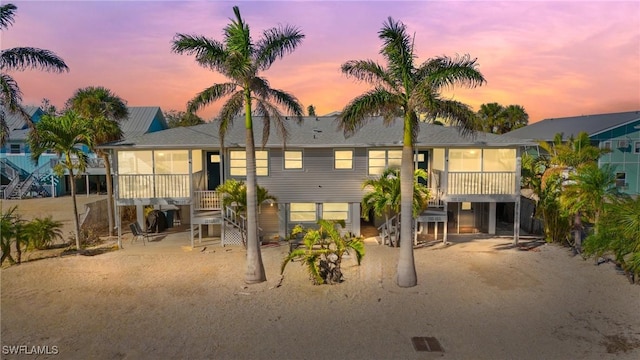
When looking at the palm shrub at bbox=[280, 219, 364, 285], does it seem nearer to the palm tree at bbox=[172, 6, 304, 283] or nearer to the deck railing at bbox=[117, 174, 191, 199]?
the palm tree at bbox=[172, 6, 304, 283]

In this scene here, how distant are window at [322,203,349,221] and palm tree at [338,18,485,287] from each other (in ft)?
24.5

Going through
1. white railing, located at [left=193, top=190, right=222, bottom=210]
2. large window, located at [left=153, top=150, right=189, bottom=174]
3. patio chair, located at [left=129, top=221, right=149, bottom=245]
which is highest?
large window, located at [left=153, top=150, right=189, bottom=174]

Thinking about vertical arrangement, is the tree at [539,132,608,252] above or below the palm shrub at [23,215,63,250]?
above

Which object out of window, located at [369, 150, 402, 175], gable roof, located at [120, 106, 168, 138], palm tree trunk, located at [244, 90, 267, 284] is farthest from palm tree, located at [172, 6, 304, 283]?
gable roof, located at [120, 106, 168, 138]

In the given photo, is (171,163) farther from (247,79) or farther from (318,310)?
(318,310)

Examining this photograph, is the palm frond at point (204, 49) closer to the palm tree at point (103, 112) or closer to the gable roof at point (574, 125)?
the palm tree at point (103, 112)

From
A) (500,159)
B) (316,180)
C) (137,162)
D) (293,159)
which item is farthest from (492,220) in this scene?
(137,162)

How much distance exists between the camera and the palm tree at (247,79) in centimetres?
1209

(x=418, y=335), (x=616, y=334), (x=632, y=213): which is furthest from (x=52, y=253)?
(x=632, y=213)

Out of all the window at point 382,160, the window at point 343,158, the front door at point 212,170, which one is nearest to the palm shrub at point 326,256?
the window at point 343,158

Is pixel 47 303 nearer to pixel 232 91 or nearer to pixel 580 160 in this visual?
pixel 232 91

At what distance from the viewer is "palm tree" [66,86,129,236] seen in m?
19.6

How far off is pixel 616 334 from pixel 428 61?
899 cm

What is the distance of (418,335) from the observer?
954cm
